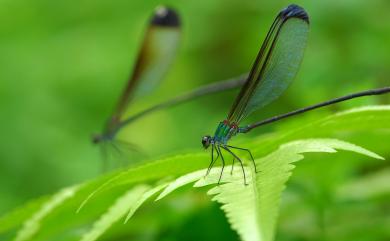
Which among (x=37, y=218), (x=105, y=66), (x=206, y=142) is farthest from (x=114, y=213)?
(x=105, y=66)

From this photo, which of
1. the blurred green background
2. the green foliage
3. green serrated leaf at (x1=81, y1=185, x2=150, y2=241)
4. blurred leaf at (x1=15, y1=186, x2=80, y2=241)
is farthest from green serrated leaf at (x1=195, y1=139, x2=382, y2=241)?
the blurred green background

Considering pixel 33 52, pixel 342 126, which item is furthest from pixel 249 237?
pixel 33 52

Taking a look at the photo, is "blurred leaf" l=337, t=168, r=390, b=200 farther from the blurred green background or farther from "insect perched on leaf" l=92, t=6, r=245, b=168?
the blurred green background

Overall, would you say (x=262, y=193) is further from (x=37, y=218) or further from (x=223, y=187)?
(x=37, y=218)

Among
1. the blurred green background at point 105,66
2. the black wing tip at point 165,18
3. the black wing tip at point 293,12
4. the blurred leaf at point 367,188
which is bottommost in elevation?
the blurred leaf at point 367,188

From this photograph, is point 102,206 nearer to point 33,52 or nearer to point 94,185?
point 94,185

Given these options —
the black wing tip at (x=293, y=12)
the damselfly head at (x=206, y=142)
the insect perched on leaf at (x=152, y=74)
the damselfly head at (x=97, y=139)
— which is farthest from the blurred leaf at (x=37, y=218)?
the damselfly head at (x=97, y=139)

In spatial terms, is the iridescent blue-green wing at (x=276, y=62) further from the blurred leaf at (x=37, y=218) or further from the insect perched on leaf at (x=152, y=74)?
the insect perched on leaf at (x=152, y=74)
